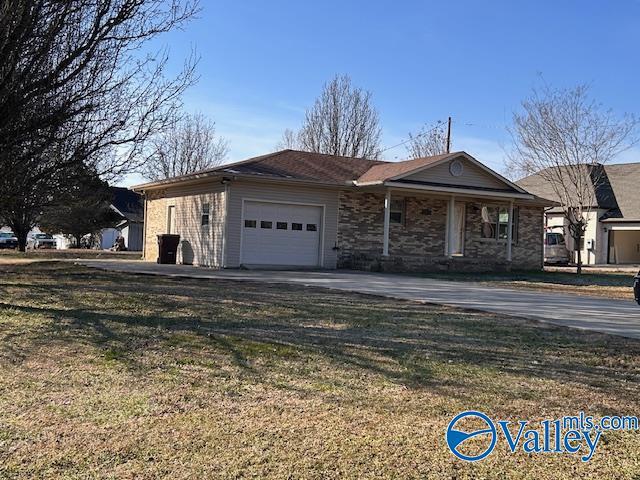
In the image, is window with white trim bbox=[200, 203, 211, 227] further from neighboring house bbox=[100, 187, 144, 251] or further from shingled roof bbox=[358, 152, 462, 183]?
neighboring house bbox=[100, 187, 144, 251]

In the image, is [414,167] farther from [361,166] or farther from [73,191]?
[73,191]

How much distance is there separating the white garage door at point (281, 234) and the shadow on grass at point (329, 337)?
28.0ft

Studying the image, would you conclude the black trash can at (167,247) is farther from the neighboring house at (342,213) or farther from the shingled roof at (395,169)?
the shingled roof at (395,169)

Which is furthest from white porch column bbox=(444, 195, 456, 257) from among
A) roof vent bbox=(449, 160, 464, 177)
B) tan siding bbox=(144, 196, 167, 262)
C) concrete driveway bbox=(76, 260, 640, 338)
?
tan siding bbox=(144, 196, 167, 262)

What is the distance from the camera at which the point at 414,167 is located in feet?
71.6

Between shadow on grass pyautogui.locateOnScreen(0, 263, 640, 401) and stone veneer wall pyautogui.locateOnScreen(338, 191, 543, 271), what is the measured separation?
32.8 ft

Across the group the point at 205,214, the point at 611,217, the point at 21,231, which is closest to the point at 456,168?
the point at 205,214

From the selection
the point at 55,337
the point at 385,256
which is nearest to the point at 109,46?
the point at 55,337

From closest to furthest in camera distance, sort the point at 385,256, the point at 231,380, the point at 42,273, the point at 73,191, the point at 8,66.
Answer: the point at 231,380 < the point at 8,66 < the point at 73,191 < the point at 42,273 < the point at 385,256

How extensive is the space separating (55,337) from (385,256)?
14516 mm

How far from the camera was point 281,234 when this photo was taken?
20.8m

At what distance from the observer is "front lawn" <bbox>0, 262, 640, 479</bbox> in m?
4.07

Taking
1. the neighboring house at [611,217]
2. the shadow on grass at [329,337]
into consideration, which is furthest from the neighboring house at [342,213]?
the neighboring house at [611,217]

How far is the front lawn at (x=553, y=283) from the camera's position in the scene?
16.6m
